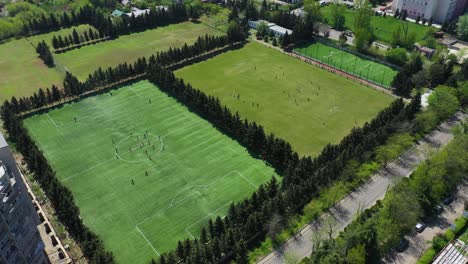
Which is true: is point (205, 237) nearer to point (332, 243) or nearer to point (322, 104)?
point (332, 243)

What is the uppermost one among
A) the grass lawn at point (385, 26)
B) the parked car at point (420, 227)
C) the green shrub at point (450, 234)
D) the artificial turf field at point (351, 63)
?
the grass lawn at point (385, 26)

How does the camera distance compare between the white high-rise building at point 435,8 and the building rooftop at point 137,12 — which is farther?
the building rooftop at point 137,12

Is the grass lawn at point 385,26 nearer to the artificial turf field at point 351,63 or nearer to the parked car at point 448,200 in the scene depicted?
the artificial turf field at point 351,63

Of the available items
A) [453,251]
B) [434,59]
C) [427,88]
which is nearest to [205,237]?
[453,251]

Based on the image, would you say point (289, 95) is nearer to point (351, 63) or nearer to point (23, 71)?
point (351, 63)

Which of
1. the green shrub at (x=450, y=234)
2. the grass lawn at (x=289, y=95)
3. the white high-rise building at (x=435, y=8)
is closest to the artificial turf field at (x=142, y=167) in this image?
the grass lawn at (x=289, y=95)

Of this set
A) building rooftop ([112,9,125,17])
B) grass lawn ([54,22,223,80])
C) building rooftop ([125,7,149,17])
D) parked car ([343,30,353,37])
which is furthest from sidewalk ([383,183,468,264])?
building rooftop ([112,9,125,17])

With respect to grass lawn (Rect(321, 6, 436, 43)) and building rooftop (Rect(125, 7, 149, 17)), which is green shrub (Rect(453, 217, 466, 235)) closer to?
grass lawn (Rect(321, 6, 436, 43))

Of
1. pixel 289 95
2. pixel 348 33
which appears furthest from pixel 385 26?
pixel 289 95
